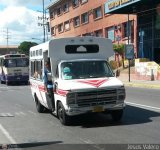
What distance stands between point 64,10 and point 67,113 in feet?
234

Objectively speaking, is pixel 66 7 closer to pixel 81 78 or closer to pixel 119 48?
pixel 119 48

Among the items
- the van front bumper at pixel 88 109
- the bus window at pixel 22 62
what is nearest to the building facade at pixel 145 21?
the bus window at pixel 22 62

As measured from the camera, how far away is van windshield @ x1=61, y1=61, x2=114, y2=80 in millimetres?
12594

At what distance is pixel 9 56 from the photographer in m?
39.6

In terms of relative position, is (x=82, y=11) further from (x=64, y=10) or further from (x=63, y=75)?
(x=63, y=75)

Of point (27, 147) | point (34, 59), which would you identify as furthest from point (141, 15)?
point (27, 147)

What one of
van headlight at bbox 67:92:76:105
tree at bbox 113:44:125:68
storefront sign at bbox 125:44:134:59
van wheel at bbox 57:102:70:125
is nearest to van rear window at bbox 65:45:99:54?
van wheel at bbox 57:102:70:125

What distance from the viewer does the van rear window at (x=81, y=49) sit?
532 inches

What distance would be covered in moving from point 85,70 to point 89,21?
56.1 metres

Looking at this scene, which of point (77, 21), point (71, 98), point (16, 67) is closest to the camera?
point (71, 98)

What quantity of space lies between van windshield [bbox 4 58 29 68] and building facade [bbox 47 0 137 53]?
1169 cm

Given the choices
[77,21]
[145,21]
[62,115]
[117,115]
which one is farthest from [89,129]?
[77,21]

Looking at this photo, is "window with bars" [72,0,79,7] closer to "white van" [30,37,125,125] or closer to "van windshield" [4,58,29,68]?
"van windshield" [4,58,29,68]

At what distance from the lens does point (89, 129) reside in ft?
37.7
